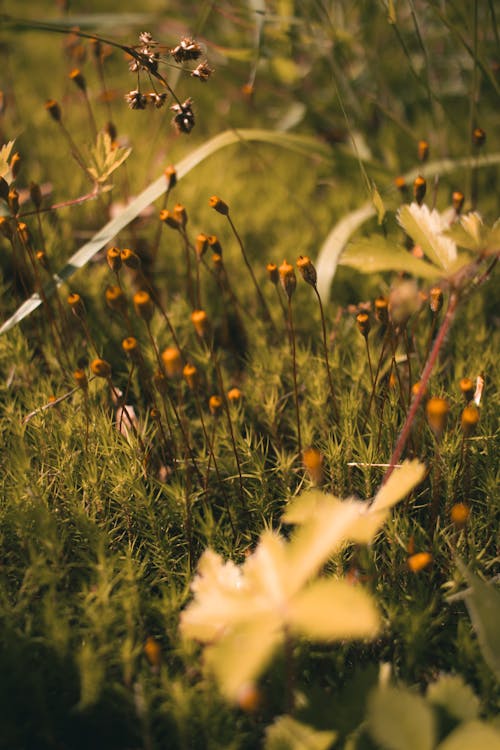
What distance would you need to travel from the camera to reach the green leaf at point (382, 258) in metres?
0.87

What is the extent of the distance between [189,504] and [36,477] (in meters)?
0.29

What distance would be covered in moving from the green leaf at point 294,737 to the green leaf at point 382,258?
620 millimetres

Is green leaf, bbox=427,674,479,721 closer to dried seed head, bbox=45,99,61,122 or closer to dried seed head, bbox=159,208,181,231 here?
dried seed head, bbox=159,208,181,231

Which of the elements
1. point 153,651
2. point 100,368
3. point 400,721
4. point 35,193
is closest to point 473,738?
point 400,721

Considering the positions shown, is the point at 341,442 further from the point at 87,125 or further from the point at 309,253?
the point at 87,125

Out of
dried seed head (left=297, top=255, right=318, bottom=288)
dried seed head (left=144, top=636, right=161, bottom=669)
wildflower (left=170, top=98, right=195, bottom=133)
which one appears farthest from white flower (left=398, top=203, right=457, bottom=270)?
dried seed head (left=144, top=636, right=161, bottom=669)

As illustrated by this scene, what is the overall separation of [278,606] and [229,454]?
1.83 ft

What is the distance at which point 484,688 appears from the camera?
858 millimetres

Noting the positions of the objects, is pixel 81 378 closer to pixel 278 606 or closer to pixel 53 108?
pixel 278 606

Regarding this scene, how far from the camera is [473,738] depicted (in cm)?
70

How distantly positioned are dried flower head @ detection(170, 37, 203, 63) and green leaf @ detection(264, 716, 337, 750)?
1058 mm

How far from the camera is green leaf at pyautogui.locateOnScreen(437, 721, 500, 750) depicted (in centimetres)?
69

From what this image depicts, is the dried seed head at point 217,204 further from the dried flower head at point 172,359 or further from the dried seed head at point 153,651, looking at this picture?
the dried seed head at point 153,651

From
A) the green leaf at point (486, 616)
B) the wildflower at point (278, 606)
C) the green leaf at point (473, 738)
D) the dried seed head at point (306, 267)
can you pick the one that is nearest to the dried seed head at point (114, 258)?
the dried seed head at point (306, 267)
